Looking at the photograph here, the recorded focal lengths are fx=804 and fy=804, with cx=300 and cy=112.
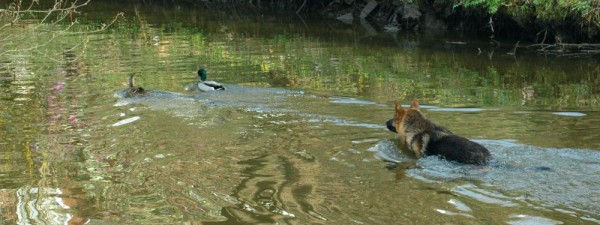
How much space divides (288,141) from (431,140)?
1.87 meters

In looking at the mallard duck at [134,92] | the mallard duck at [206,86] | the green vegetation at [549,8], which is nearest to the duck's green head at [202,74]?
the mallard duck at [206,86]

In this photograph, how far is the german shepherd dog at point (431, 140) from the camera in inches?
349

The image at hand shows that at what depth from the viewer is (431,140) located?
31.2ft

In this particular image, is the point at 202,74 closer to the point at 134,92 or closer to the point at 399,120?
the point at 134,92

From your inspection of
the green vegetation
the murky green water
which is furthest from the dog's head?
the green vegetation

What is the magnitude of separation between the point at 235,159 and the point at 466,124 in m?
3.77

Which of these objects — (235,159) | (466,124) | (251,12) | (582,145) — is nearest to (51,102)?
(235,159)

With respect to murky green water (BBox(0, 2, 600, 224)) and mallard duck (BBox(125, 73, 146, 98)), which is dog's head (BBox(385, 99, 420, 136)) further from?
mallard duck (BBox(125, 73, 146, 98))

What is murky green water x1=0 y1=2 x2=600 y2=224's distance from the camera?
7.51 metres

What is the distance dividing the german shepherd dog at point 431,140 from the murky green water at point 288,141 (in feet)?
0.54

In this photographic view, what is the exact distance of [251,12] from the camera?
35188 mm

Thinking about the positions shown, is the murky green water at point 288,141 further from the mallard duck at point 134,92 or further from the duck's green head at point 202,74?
the duck's green head at point 202,74

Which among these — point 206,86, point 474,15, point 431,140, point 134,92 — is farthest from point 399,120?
point 474,15

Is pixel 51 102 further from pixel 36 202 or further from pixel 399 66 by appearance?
pixel 399 66
